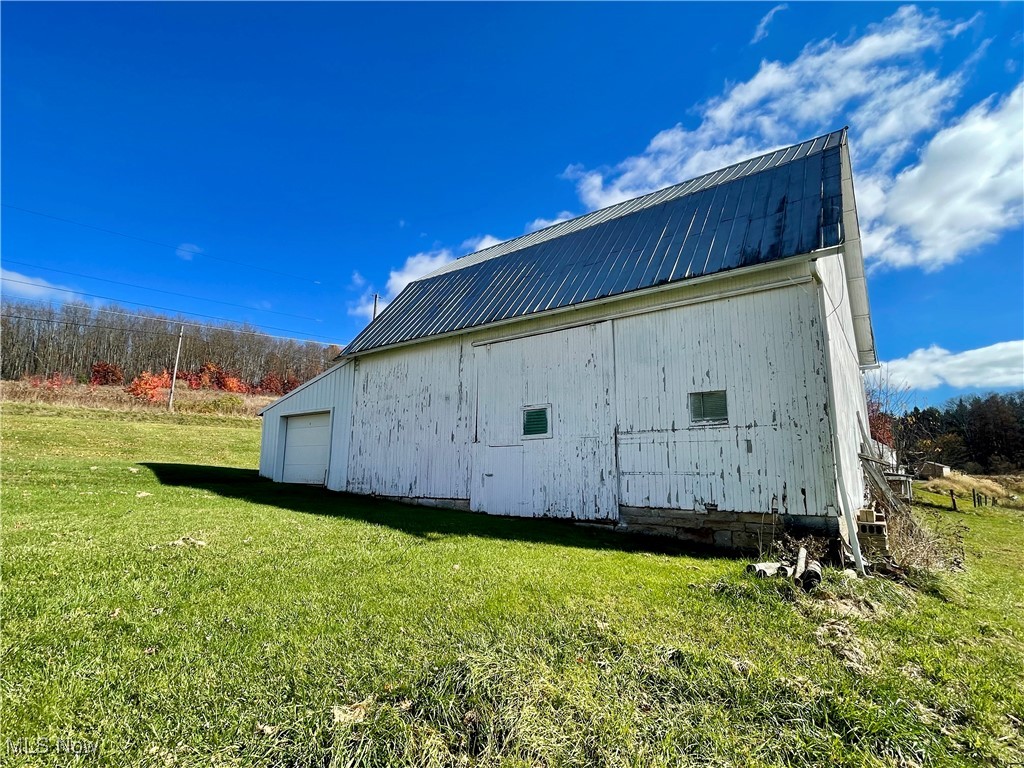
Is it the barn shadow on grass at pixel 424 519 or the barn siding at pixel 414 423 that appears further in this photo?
the barn siding at pixel 414 423

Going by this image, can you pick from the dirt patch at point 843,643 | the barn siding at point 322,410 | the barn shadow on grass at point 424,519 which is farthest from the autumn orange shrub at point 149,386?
the dirt patch at point 843,643

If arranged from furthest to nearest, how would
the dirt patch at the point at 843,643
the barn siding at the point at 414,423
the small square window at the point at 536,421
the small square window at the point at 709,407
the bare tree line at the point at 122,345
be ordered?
the bare tree line at the point at 122,345, the barn siding at the point at 414,423, the small square window at the point at 536,421, the small square window at the point at 709,407, the dirt patch at the point at 843,643

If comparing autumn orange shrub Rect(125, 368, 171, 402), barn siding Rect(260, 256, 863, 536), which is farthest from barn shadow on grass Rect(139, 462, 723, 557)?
autumn orange shrub Rect(125, 368, 171, 402)

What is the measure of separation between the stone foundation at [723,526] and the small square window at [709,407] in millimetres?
1401

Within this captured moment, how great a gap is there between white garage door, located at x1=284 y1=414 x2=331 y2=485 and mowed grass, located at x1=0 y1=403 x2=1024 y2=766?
793 centimetres

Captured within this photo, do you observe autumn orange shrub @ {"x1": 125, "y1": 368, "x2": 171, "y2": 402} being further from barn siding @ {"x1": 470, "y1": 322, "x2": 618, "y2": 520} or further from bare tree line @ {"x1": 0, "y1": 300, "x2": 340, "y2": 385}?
barn siding @ {"x1": 470, "y1": 322, "x2": 618, "y2": 520}

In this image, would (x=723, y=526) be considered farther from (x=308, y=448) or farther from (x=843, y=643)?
(x=308, y=448)

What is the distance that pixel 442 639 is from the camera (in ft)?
10.8

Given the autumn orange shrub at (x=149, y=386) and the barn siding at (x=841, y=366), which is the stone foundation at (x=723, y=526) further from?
the autumn orange shrub at (x=149, y=386)

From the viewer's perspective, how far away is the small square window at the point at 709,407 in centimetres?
740

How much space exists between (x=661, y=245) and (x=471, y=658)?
7877mm

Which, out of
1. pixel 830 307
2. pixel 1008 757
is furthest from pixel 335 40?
pixel 1008 757

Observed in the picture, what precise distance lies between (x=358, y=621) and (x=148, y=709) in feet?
4.50

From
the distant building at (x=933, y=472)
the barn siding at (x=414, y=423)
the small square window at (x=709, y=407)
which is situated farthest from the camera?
the distant building at (x=933, y=472)
